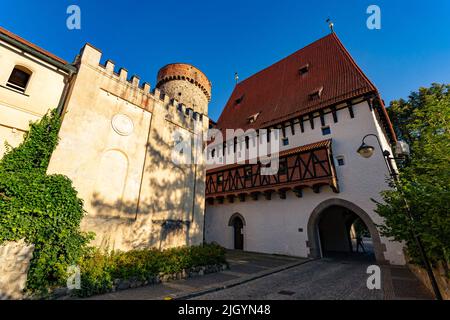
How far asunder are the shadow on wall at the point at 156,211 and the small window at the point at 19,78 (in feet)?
18.3

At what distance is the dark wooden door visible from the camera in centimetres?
1778

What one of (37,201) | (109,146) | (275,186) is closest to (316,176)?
(275,186)

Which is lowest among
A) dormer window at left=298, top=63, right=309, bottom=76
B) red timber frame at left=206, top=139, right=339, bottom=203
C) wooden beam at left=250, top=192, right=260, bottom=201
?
wooden beam at left=250, top=192, right=260, bottom=201

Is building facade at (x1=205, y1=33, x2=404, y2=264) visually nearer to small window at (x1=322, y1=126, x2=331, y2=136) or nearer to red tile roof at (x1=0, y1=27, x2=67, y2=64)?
small window at (x1=322, y1=126, x2=331, y2=136)

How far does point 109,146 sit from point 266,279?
30.1ft

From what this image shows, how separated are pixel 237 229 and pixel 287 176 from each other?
7.56m

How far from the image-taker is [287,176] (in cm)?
1415

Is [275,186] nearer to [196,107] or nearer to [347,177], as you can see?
[347,177]

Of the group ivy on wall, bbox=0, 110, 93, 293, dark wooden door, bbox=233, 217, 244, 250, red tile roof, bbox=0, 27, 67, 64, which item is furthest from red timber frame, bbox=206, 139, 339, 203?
red tile roof, bbox=0, 27, 67, 64

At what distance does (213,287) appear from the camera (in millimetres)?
6676

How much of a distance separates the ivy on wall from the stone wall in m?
0.15

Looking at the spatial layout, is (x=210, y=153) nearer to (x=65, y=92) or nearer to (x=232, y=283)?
(x=65, y=92)

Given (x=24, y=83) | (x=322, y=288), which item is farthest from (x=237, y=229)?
(x=24, y=83)
